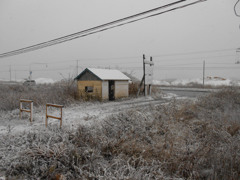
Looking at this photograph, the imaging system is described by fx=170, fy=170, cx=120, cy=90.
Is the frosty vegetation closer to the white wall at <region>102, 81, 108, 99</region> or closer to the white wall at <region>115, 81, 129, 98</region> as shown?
the white wall at <region>102, 81, 108, 99</region>

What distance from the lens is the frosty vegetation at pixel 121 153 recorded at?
3977mm

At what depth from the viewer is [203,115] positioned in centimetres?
923

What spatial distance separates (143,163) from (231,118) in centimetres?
629

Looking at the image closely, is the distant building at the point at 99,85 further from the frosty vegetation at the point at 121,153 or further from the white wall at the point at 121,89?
the frosty vegetation at the point at 121,153

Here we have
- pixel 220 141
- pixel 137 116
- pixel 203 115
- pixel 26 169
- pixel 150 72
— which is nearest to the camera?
pixel 26 169

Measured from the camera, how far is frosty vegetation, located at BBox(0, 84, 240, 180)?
3.98m

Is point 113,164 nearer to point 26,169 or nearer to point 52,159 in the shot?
point 52,159

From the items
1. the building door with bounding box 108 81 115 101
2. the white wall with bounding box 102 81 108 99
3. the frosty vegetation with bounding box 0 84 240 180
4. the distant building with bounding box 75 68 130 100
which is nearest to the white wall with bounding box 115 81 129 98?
the distant building with bounding box 75 68 130 100

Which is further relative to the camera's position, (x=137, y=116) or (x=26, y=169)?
(x=137, y=116)

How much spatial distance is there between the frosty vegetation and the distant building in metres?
6.34

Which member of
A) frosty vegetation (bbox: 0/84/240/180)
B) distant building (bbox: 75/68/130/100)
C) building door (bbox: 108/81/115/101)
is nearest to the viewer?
frosty vegetation (bbox: 0/84/240/180)

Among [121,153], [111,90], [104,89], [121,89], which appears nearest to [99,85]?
[104,89]

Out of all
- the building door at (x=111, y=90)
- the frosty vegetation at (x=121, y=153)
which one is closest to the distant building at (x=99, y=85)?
the building door at (x=111, y=90)

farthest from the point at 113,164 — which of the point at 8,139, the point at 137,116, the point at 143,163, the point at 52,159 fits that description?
the point at 137,116
